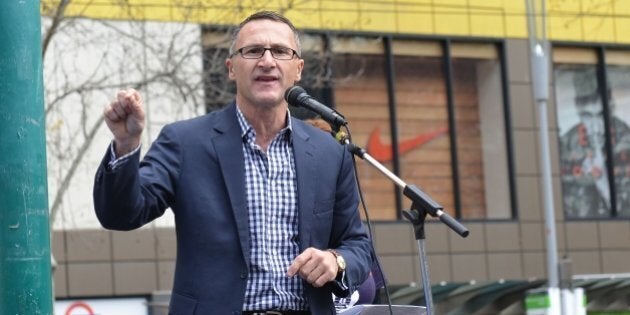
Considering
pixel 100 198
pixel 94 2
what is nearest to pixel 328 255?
pixel 100 198

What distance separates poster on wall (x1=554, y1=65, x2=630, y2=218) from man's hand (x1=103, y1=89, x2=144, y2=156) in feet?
68.8

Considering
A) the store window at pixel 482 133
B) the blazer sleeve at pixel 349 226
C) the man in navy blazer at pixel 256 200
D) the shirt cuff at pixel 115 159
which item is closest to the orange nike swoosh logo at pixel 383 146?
the store window at pixel 482 133

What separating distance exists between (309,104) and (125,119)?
0.83 m

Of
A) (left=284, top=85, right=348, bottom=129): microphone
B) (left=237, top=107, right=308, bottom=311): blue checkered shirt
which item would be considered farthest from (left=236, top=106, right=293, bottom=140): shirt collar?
(left=284, top=85, right=348, bottom=129): microphone

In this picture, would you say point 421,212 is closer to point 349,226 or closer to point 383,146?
point 349,226

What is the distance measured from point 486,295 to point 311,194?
1590cm

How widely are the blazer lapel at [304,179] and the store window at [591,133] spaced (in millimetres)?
20207

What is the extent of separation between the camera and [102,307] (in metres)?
21.1

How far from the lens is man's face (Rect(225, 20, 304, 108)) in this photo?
5.16 m

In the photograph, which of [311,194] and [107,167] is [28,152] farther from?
[311,194]

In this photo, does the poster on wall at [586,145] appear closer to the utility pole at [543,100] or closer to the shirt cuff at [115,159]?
the utility pole at [543,100]

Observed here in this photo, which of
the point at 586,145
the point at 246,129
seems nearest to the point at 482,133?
the point at 586,145

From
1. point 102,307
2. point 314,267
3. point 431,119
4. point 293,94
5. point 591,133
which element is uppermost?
point 431,119

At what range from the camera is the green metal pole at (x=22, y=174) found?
4.70 metres
